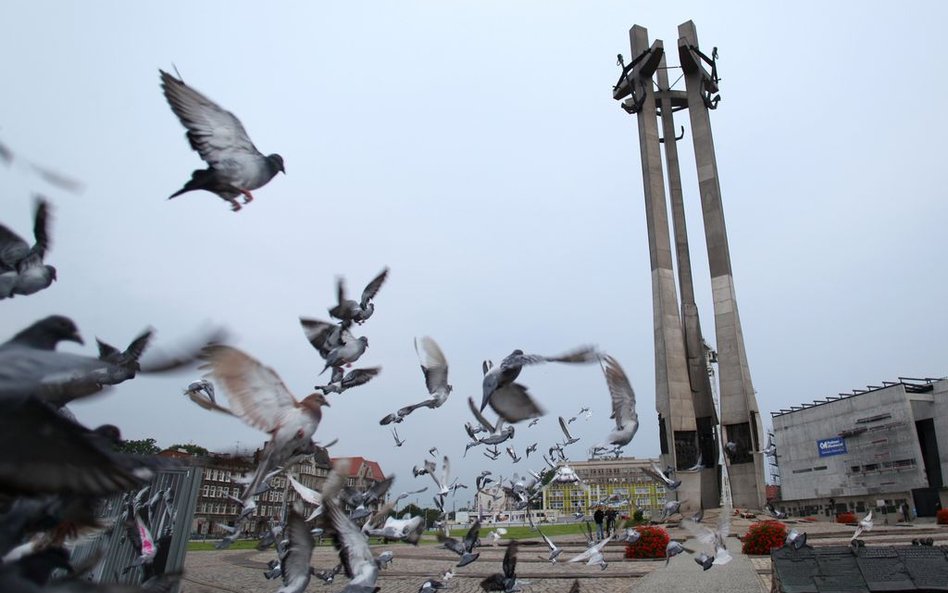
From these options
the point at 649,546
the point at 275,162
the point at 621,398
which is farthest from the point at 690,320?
the point at 275,162

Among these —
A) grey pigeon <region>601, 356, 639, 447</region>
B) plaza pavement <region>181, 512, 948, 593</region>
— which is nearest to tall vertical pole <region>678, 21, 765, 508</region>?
plaza pavement <region>181, 512, 948, 593</region>

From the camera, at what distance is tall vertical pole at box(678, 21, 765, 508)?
119 ft

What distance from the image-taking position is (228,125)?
16.6 ft

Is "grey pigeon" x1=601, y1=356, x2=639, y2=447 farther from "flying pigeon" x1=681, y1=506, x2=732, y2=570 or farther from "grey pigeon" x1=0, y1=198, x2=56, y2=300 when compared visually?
"grey pigeon" x1=0, y1=198, x2=56, y2=300

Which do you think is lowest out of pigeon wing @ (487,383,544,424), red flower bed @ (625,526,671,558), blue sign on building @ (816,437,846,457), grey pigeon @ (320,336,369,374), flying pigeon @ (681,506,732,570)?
red flower bed @ (625,526,671,558)

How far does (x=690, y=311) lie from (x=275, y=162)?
4304cm

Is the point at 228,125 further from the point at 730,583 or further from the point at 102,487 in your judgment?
the point at 730,583

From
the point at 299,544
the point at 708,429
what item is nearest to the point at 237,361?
the point at 299,544

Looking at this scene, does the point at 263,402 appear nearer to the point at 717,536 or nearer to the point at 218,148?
the point at 218,148

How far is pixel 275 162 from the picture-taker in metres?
5.52

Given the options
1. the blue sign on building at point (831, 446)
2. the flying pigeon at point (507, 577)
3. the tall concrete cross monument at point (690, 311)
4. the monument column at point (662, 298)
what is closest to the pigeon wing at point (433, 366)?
the flying pigeon at point (507, 577)

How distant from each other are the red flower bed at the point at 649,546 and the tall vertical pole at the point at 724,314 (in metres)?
19.0

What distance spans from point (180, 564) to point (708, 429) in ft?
120

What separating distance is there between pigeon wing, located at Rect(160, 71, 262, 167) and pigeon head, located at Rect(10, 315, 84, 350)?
8.46 feet
